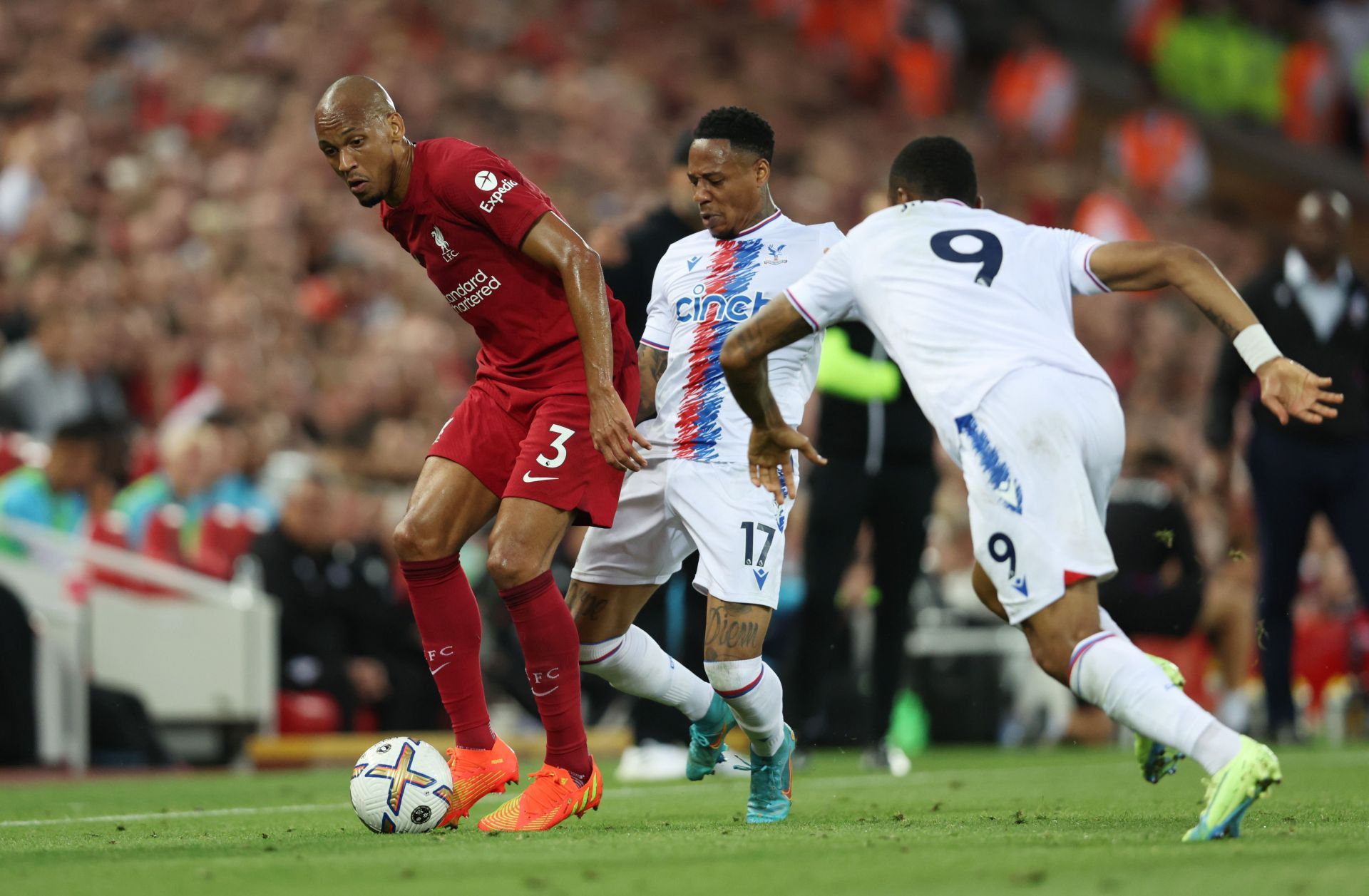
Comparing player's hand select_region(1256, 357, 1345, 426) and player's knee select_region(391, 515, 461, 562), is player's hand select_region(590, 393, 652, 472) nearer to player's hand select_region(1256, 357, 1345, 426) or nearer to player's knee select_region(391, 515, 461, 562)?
player's knee select_region(391, 515, 461, 562)

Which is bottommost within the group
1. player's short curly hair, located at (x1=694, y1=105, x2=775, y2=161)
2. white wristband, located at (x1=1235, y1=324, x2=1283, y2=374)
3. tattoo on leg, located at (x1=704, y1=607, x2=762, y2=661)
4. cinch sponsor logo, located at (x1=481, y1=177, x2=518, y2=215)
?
tattoo on leg, located at (x1=704, y1=607, x2=762, y2=661)

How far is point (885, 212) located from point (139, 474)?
27.2 ft

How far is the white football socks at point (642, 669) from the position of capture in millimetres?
6551

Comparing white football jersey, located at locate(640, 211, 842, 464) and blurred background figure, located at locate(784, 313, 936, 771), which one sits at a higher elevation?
white football jersey, located at locate(640, 211, 842, 464)

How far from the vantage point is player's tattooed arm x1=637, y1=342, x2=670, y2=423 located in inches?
261

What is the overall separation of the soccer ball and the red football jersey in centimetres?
131

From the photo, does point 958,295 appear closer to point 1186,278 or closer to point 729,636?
point 1186,278

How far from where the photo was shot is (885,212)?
564 centimetres

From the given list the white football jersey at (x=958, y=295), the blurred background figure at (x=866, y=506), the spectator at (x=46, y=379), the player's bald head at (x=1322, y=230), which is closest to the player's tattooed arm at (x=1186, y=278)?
the white football jersey at (x=958, y=295)

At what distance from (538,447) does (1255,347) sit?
7.55ft


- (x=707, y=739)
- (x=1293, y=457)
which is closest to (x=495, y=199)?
(x=707, y=739)

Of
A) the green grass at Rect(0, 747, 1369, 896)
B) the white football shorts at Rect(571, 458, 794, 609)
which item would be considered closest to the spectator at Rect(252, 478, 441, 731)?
the green grass at Rect(0, 747, 1369, 896)

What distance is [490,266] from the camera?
247 inches

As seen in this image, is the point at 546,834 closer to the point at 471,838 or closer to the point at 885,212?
the point at 471,838
